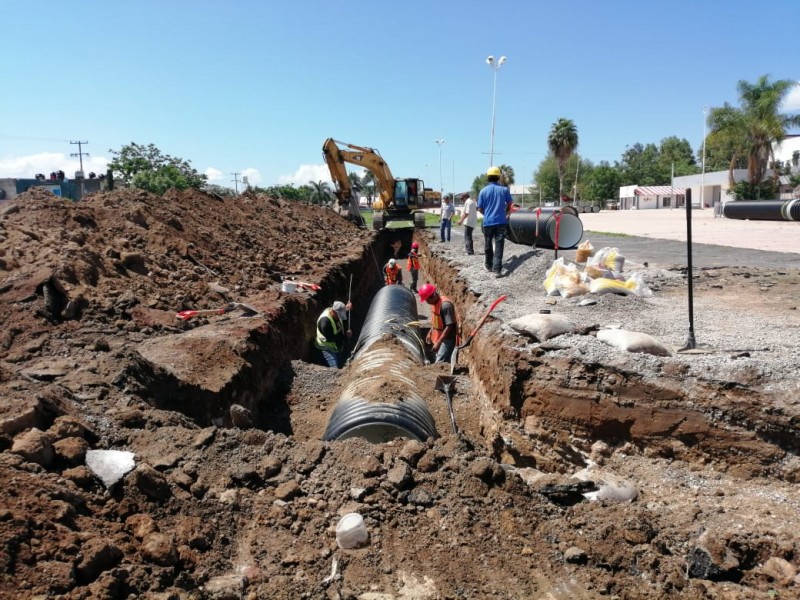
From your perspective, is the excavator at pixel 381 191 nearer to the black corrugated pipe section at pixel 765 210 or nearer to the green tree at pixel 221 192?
the green tree at pixel 221 192

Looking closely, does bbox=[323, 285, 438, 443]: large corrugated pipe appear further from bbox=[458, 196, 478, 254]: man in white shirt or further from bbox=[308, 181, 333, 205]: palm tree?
bbox=[308, 181, 333, 205]: palm tree

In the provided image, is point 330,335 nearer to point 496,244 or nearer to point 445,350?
point 445,350

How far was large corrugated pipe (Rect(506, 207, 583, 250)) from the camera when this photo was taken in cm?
1115

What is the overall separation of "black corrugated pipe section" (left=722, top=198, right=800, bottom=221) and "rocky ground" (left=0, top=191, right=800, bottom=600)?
2263cm

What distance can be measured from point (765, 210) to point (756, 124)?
2100 centimetres

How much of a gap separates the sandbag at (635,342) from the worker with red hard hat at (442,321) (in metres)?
2.94

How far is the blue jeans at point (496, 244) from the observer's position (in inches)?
395

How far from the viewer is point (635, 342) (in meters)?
5.33

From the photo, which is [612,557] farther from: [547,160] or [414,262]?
[547,160]

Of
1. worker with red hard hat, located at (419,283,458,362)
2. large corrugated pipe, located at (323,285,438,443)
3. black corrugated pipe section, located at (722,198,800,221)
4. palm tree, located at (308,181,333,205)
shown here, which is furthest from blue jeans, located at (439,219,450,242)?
palm tree, located at (308,181,333,205)

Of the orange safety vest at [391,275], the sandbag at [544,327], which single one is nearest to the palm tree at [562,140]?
the orange safety vest at [391,275]

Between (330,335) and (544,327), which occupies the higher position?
(544,327)

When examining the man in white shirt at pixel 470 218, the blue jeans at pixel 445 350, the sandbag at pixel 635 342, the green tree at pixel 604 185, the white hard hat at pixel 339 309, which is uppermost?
the green tree at pixel 604 185

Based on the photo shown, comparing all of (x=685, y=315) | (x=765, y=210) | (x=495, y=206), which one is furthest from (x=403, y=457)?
(x=765, y=210)
